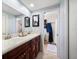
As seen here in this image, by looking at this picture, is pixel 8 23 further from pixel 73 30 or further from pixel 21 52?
pixel 73 30

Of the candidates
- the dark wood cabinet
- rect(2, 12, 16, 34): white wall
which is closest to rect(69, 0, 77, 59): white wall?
the dark wood cabinet

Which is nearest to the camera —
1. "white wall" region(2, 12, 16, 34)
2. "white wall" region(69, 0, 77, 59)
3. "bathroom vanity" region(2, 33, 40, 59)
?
Answer: "bathroom vanity" region(2, 33, 40, 59)

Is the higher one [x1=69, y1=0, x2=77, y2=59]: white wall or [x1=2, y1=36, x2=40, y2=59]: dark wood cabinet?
[x1=69, y1=0, x2=77, y2=59]: white wall

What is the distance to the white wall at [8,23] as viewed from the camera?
185 centimetres

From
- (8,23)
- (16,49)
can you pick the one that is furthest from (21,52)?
(8,23)

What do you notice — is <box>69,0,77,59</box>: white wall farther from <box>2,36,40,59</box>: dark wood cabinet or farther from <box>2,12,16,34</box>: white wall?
<box>2,12,16,34</box>: white wall

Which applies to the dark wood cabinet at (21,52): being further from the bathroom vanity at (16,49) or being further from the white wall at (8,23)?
the white wall at (8,23)

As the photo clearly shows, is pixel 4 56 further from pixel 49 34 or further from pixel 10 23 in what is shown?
pixel 49 34

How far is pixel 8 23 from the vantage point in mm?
2031

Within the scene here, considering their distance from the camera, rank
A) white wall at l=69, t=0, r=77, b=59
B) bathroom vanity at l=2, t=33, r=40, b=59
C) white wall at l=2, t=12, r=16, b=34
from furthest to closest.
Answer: white wall at l=2, t=12, r=16, b=34 < white wall at l=69, t=0, r=77, b=59 < bathroom vanity at l=2, t=33, r=40, b=59

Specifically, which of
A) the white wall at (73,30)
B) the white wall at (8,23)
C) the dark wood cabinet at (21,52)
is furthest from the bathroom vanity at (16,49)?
the white wall at (73,30)

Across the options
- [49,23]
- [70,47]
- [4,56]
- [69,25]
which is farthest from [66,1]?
[49,23]

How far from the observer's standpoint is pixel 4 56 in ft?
2.94

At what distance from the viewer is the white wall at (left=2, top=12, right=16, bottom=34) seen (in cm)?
185
